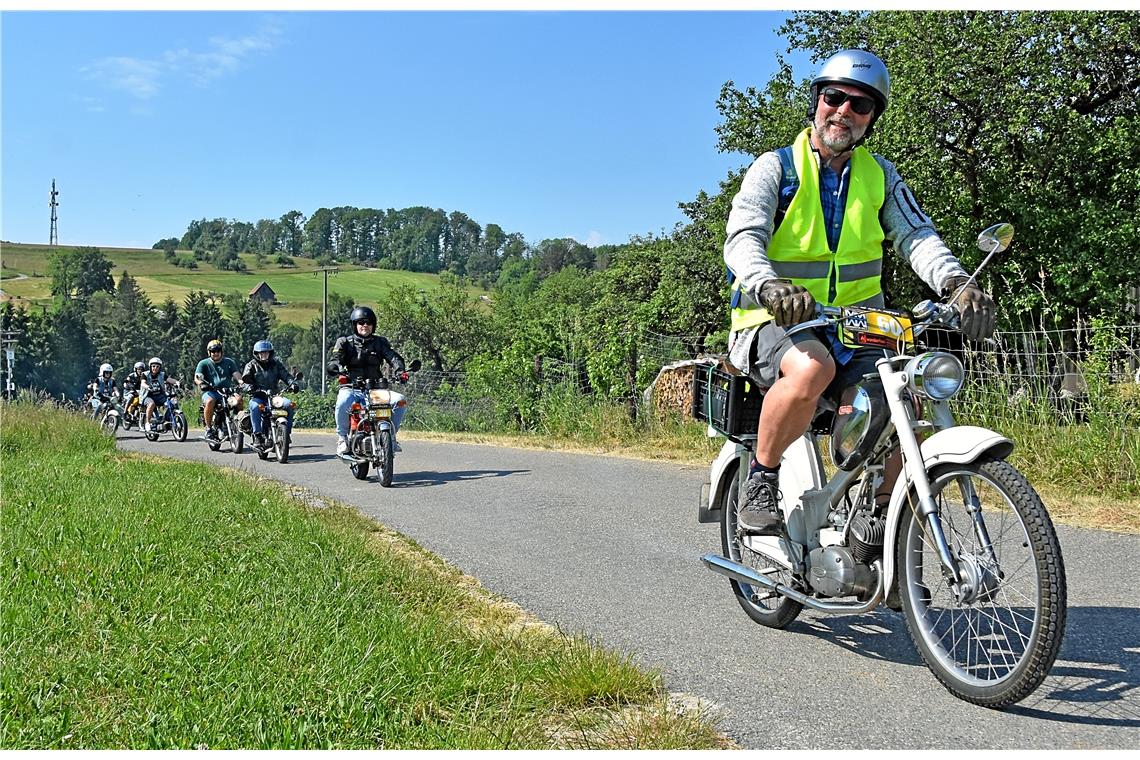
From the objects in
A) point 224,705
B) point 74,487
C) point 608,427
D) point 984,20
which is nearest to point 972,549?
point 224,705

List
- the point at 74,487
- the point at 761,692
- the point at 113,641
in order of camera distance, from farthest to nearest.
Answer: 1. the point at 74,487
2. the point at 113,641
3. the point at 761,692

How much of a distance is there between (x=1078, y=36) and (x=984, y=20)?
241 cm

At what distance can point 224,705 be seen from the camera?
3.09m

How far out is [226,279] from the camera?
111188 mm

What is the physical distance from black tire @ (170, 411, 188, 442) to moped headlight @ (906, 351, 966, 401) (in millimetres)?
20262

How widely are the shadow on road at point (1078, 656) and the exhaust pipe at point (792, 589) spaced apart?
321mm

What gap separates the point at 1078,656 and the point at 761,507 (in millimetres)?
1265

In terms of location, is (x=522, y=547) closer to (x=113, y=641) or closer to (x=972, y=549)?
(x=113, y=641)

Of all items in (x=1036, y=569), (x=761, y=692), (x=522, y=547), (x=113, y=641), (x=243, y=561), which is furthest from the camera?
(x=522, y=547)

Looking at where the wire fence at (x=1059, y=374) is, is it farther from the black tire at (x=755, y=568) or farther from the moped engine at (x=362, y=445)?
the moped engine at (x=362, y=445)

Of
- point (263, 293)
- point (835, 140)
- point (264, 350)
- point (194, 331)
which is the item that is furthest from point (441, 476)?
point (263, 293)

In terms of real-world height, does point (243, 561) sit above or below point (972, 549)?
below

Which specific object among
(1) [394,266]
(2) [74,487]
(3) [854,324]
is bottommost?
(2) [74,487]

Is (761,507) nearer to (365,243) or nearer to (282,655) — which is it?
(282,655)
